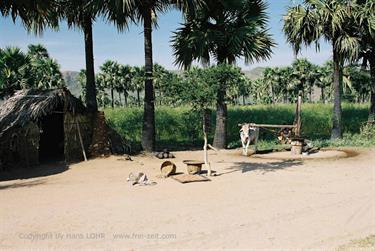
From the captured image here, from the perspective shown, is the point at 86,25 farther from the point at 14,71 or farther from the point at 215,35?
the point at 14,71

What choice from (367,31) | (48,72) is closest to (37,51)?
(48,72)

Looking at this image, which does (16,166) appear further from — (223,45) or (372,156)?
(372,156)

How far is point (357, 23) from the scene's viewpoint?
719 inches

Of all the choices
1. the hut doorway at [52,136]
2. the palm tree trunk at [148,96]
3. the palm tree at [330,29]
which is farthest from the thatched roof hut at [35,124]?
the palm tree at [330,29]

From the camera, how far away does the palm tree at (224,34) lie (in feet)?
53.5

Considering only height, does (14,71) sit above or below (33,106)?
above

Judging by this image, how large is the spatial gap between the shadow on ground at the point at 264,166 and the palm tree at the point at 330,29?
21.4 feet

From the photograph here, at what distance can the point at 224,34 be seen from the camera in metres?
16.6

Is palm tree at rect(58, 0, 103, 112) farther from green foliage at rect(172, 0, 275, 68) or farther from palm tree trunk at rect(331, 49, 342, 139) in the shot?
palm tree trunk at rect(331, 49, 342, 139)

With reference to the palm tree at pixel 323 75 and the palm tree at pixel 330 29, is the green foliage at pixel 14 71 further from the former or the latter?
the palm tree at pixel 323 75

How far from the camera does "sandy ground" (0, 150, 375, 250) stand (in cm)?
602

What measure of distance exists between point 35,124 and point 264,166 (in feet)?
24.5

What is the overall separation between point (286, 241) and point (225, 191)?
358 centimetres

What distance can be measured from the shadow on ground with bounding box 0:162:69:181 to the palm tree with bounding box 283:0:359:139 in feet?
37.6
